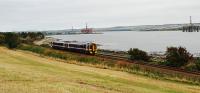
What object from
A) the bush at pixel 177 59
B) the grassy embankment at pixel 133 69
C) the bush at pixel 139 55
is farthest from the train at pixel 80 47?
the bush at pixel 177 59

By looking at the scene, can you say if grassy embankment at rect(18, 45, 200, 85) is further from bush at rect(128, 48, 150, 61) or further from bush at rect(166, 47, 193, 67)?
bush at rect(128, 48, 150, 61)

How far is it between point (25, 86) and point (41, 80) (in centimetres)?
399

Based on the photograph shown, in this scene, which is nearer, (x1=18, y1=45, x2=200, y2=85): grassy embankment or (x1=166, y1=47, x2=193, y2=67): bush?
(x1=18, y1=45, x2=200, y2=85): grassy embankment

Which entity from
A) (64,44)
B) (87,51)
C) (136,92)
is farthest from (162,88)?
(64,44)

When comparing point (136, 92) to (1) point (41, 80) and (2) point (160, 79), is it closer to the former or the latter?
(1) point (41, 80)

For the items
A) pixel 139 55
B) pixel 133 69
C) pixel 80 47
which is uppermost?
pixel 80 47

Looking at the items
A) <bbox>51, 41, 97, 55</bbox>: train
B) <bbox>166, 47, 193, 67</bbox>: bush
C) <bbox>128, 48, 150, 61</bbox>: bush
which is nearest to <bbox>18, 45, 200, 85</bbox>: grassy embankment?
<bbox>51, 41, 97, 55</bbox>: train

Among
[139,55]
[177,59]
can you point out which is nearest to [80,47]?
[139,55]

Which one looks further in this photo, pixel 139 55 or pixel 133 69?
pixel 139 55

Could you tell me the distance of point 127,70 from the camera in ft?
152

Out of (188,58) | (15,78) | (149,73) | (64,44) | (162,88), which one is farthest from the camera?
(64,44)

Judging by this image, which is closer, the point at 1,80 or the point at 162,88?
the point at 1,80

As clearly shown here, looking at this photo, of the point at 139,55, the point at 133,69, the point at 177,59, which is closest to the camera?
the point at 133,69

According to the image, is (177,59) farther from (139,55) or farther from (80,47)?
(80,47)
